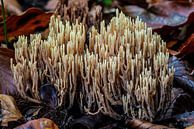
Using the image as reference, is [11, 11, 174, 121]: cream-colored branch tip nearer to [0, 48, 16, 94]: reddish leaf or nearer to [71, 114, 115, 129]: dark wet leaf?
[71, 114, 115, 129]: dark wet leaf

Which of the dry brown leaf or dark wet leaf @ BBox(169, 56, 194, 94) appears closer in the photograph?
dark wet leaf @ BBox(169, 56, 194, 94)

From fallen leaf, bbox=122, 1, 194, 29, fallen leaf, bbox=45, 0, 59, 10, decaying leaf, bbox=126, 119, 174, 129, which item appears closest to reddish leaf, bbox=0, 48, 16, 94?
decaying leaf, bbox=126, 119, 174, 129

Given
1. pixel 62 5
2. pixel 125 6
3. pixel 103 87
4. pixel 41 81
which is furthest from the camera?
pixel 125 6

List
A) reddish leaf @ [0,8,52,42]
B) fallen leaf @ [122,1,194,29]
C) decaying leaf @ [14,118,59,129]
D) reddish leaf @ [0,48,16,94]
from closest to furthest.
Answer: decaying leaf @ [14,118,59,129] < reddish leaf @ [0,48,16,94] < reddish leaf @ [0,8,52,42] < fallen leaf @ [122,1,194,29]

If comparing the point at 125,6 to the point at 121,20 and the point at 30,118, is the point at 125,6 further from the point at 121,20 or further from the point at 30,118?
the point at 30,118

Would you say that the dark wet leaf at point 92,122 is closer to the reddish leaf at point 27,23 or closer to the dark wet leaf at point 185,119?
the dark wet leaf at point 185,119

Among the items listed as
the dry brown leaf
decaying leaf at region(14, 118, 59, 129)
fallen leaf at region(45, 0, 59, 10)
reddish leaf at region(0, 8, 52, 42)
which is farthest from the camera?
fallen leaf at region(45, 0, 59, 10)

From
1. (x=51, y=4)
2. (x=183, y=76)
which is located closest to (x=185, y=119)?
(x=183, y=76)

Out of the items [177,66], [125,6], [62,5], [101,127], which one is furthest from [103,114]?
[125,6]
